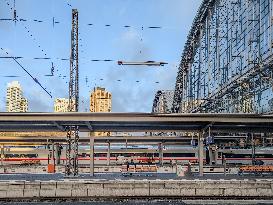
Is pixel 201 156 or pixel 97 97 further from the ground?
pixel 97 97

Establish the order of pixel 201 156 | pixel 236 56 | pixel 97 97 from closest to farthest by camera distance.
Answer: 1. pixel 201 156
2. pixel 236 56
3. pixel 97 97

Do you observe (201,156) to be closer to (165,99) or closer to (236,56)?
(236,56)

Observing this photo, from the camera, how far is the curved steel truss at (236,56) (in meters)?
60.0

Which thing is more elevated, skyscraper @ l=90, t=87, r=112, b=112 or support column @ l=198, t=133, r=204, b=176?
skyscraper @ l=90, t=87, r=112, b=112

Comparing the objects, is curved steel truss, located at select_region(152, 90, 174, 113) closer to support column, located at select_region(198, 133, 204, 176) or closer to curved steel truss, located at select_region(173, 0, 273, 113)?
curved steel truss, located at select_region(173, 0, 273, 113)

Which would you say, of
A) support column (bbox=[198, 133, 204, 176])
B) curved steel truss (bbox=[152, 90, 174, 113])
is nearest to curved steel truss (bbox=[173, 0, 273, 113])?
support column (bbox=[198, 133, 204, 176])

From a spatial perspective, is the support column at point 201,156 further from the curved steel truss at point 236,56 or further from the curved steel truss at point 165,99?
the curved steel truss at point 165,99

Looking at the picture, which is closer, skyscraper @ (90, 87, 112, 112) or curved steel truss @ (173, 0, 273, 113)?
curved steel truss @ (173, 0, 273, 113)

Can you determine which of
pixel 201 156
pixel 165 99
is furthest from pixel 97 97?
pixel 201 156

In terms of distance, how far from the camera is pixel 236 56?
67375 mm

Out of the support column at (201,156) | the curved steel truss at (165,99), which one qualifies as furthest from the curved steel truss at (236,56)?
the curved steel truss at (165,99)

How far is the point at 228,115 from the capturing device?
144ft

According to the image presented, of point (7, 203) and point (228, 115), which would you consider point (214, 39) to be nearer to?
point (228, 115)

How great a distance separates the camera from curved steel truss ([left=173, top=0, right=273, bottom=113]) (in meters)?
60.0
